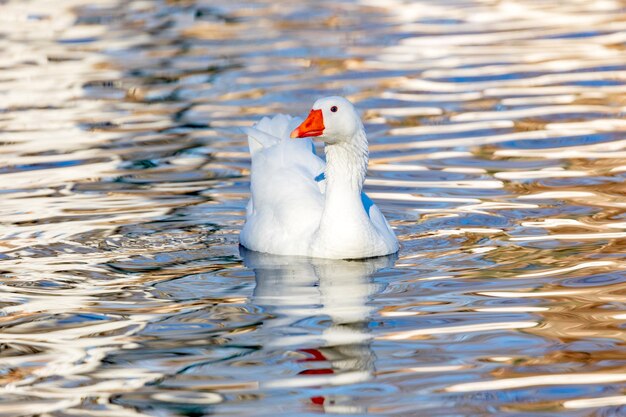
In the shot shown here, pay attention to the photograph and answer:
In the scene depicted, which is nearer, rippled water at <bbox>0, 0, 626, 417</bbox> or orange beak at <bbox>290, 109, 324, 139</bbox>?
rippled water at <bbox>0, 0, 626, 417</bbox>

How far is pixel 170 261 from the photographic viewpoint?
9867mm

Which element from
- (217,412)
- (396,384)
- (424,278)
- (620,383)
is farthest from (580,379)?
(424,278)

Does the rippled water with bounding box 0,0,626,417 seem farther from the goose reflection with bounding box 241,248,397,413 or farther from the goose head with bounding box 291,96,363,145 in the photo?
the goose head with bounding box 291,96,363,145

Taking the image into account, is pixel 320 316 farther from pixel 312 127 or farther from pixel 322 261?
pixel 312 127

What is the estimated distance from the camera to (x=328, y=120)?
9.92 m

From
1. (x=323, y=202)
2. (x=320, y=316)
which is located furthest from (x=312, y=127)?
(x=320, y=316)

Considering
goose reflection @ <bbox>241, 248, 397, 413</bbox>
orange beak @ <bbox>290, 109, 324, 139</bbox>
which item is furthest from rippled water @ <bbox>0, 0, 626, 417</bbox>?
orange beak @ <bbox>290, 109, 324, 139</bbox>

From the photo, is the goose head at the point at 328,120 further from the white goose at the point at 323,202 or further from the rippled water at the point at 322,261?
the rippled water at the point at 322,261

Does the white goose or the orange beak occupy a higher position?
the orange beak

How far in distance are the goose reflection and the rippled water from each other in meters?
0.02

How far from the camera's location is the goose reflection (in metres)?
6.91

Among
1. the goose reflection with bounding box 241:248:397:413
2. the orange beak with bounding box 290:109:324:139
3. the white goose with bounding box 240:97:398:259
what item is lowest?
the goose reflection with bounding box 241:248:397:413

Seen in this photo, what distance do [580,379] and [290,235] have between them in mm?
3626

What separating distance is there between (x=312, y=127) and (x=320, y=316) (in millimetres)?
2056
